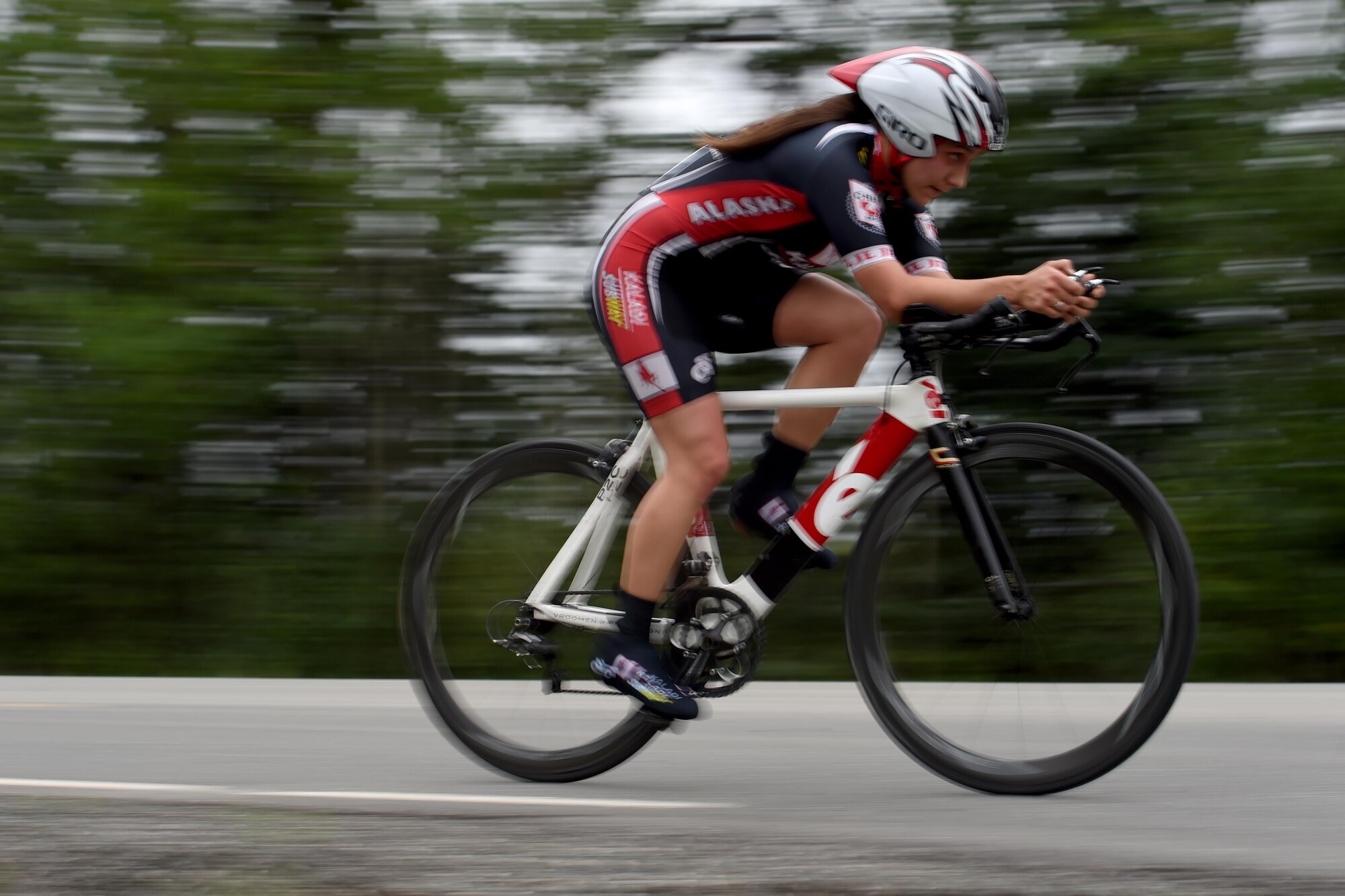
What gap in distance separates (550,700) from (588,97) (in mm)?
4446

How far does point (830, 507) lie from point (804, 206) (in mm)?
728

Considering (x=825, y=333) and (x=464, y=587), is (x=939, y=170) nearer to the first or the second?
(x=825, y=333)

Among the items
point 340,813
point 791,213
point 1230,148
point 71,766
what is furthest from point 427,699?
point 1230,148

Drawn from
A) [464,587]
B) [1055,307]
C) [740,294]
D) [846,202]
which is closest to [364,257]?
[464,587]

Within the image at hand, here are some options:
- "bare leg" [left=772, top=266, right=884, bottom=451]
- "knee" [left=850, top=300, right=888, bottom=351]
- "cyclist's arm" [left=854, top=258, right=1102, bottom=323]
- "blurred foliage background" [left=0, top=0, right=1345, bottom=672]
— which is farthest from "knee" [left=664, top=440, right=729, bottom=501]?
"blurred foliage background" [left=0, top=0, right=1345, bottom=672]

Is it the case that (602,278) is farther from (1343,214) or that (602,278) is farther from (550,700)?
(1343,214)

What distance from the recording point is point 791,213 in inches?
138

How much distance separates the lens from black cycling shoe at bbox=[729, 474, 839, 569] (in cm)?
383

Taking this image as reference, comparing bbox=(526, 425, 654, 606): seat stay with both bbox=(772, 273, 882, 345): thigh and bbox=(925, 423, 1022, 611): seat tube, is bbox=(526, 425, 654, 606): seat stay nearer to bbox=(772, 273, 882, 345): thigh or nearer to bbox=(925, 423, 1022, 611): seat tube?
bbox=(772, 273, 882, 345): thigh

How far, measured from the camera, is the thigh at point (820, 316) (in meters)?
3.73

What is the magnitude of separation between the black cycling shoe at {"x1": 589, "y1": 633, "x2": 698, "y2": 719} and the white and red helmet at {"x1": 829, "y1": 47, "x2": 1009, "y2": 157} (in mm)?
1353

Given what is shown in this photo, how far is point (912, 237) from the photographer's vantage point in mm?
3711

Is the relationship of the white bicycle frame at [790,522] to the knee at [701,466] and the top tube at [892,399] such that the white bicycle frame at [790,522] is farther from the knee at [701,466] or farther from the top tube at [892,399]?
the knee at [701,466]

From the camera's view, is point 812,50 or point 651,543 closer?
point 651,543
